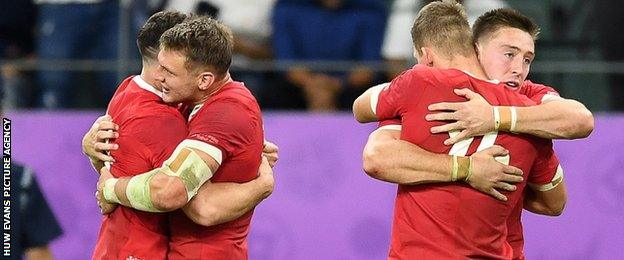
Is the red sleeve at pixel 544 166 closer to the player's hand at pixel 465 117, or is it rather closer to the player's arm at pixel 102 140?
the player's hand at pixel 465 117

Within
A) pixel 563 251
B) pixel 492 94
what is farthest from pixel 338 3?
pixel 492 94

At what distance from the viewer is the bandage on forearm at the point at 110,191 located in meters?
5.30

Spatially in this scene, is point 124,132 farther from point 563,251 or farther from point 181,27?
point 563,251

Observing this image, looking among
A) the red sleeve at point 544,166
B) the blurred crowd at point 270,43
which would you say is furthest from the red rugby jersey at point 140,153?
the blurred crowd at point 270,43

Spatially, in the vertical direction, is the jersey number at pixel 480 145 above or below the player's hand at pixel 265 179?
above

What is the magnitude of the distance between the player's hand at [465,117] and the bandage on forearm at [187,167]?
93 cm

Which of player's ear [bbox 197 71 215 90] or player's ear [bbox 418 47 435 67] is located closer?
player's ear [bbox 197 71 215 90]

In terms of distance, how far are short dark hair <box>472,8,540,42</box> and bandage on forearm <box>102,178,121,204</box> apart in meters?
1.60

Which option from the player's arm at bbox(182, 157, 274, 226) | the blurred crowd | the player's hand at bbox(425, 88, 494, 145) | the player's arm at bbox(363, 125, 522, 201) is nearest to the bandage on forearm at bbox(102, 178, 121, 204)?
the player's arm at bbox(182, 157, 274, 226)

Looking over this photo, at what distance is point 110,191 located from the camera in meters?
5.31

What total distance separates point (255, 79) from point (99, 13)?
4.40ft

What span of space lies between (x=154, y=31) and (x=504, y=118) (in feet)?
4.82

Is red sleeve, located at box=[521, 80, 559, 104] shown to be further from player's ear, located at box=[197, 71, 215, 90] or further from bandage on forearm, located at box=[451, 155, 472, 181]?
player's ear, located at box=[197, 71, 215, 90]

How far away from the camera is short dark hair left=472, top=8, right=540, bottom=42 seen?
218 inches
